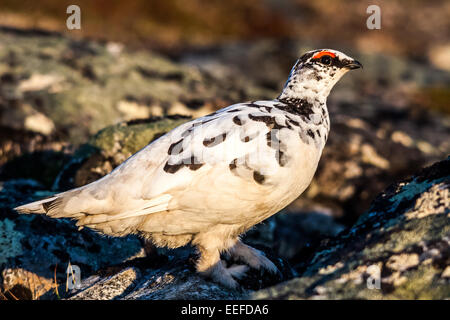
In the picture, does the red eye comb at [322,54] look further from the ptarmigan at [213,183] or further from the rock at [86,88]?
the rock at [86,88]

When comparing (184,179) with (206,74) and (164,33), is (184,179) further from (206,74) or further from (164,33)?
(164,33)

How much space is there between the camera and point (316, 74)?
3.65 meters

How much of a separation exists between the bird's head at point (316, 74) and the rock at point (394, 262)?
107cm

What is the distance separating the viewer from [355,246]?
2.81 meters

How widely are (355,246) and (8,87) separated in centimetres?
605

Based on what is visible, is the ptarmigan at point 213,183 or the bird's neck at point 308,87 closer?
the ptarmigan at point 213,183

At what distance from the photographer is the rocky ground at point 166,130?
2680 millimetres

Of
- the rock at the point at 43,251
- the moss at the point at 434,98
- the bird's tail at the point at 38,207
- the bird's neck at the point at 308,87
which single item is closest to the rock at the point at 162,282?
the rock at the point at 43,251

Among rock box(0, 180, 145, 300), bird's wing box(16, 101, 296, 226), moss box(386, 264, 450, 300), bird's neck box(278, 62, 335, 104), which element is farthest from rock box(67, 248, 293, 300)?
bird's neck box(278, 62, 335, 104)

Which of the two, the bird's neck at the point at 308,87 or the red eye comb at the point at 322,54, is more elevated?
the red eye comb at the point at 322,54

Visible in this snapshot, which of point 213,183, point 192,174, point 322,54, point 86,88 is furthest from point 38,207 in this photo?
point 86,88

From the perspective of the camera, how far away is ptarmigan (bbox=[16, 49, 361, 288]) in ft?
10.00

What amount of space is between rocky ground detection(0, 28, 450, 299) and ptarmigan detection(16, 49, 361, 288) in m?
0.31

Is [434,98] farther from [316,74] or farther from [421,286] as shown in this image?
[421,286]
